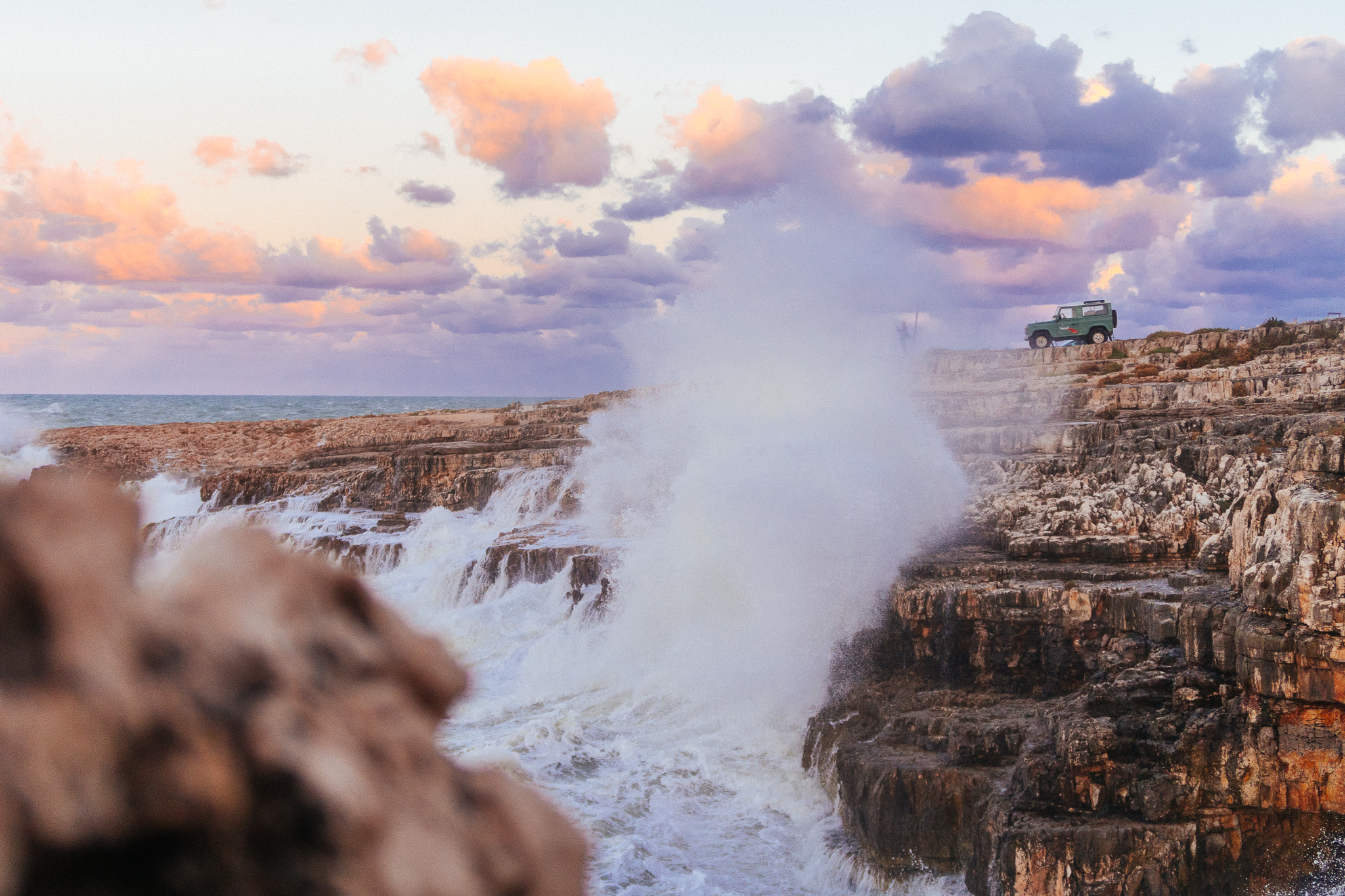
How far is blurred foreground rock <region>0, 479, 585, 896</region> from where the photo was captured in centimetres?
86

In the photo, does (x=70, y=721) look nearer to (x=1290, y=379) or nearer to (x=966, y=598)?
(x=966, y=598)

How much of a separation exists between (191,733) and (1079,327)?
29753 millimetres

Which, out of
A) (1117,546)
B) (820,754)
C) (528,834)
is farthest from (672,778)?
(528,834)

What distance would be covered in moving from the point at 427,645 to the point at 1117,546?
13.1m

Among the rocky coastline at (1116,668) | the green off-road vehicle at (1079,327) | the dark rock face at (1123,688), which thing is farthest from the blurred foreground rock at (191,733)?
the green off-road vehicle at (1079,327)

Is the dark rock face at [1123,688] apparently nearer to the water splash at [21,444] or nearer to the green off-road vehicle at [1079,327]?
the green off-road vehicle at [1079,327]

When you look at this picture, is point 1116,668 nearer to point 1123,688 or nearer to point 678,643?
point 1123,688

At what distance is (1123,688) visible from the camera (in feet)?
30.2

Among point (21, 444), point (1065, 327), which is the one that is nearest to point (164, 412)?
point (21, 444)

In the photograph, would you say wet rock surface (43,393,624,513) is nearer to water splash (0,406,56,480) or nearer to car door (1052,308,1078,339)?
water splash (0,406,56,480)

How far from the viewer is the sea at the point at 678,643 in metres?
10.3

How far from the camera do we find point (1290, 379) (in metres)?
19.3

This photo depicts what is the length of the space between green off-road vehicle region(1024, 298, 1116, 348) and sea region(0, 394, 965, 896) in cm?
1080

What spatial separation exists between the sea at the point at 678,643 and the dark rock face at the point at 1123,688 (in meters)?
0.80
